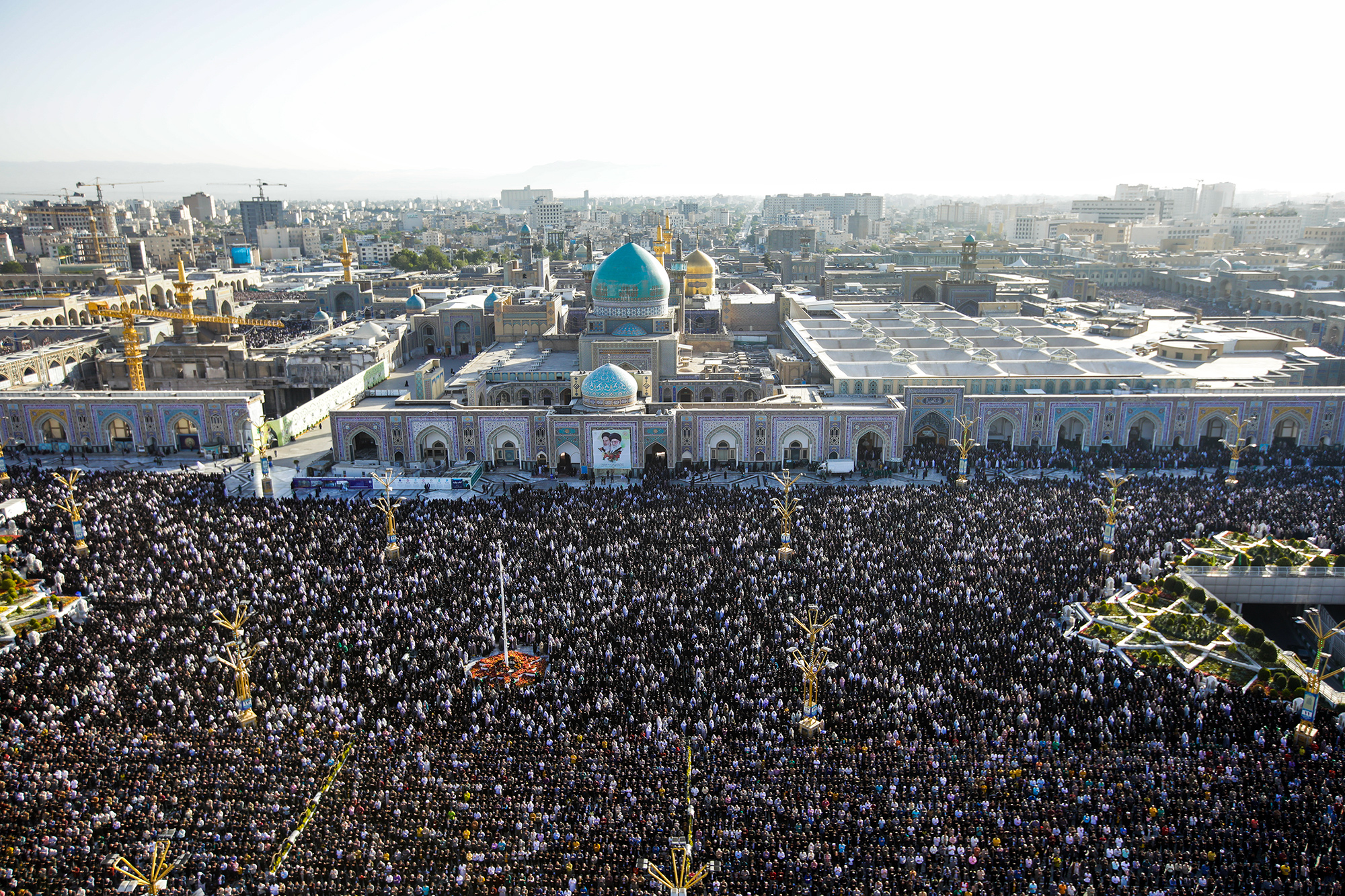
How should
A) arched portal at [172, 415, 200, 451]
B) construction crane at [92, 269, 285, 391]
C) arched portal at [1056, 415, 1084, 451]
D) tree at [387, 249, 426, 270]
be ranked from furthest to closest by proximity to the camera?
tree at [387, 249, 426, 270] → construction crane at [92, 269, 285, 391] → arched portal at [172, 415, 200, 451] → arched portal at [1056, 415, 1084, 451]

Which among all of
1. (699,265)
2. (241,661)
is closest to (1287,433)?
(699,265)

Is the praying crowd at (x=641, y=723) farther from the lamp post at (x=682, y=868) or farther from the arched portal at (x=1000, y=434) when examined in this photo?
the arched portal at (x=1000, y=434)

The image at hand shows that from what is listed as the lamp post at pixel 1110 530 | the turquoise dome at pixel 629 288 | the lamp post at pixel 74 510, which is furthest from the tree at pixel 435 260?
the lamp post at pixel 1110 530

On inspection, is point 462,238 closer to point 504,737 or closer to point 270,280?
point 270,280

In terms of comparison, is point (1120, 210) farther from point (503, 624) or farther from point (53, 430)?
point (503, 624)

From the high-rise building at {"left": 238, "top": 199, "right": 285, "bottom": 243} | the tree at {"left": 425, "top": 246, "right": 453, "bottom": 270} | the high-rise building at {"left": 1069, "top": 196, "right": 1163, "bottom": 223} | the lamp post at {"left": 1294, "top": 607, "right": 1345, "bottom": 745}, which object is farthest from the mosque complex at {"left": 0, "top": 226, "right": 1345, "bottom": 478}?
the high-rise building at {"left": 238, "top": 199, "right": 285, "bottom": 243}

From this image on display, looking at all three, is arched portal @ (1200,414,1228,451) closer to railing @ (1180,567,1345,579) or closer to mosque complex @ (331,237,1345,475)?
mosque complex @ (331,237,1345,475)

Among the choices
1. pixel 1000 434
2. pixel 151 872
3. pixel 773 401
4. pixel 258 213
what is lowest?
pixel 151 872
